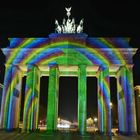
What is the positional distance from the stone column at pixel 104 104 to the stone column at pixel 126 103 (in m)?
2.75

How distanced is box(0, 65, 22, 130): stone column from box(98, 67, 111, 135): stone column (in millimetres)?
14950

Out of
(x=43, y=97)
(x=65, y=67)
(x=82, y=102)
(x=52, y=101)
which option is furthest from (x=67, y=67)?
(x=43, y=97)

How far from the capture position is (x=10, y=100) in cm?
4238

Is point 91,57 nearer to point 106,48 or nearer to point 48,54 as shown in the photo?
point 106,48

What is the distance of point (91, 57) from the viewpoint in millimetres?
42812

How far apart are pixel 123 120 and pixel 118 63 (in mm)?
9680

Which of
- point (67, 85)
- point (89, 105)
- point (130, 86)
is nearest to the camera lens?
point (130, 86)

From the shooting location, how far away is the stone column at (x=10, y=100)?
136 ft

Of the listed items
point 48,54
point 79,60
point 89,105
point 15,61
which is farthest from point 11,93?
point 89,105

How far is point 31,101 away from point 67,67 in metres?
8.91

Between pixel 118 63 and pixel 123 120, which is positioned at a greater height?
pixel 118 63

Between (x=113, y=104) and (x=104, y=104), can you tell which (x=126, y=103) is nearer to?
(x=104, y=104)

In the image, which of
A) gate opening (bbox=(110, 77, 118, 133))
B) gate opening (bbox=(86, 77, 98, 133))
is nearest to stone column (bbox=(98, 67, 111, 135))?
gate opening (bbox=(86, 77, 98, 133))

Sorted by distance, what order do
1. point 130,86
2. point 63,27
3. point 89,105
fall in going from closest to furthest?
point 130,86
point 63,27
point 89,105
